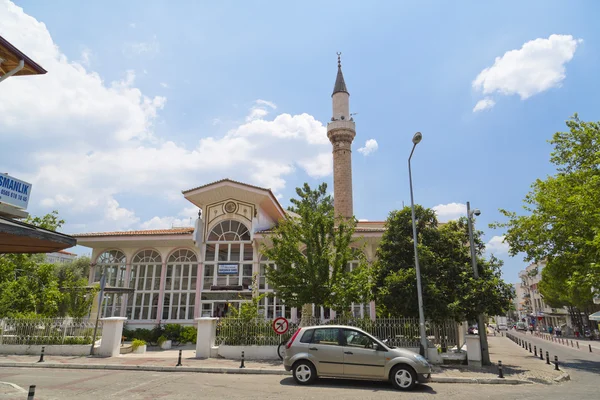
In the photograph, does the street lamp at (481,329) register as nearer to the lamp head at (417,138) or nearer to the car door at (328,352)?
the lamp head at (417,138)

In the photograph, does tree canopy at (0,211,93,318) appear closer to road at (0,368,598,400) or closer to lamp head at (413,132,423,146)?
road at (0,368,598,400)

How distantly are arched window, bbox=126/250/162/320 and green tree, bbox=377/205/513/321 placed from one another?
14.3 meters

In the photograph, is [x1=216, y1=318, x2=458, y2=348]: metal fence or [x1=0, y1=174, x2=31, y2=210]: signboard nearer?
[x1=0, y1=174, x2=31, y2=210]: signboard

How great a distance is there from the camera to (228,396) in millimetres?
8164

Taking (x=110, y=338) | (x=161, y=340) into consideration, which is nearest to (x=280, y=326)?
(x=110, y=338)

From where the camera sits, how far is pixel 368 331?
46.8ft

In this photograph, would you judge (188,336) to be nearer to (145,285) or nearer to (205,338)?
(145,285)

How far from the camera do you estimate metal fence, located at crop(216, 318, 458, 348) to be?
46.5 feet

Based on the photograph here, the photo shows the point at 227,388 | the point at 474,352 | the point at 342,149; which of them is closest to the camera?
the point at 227,388

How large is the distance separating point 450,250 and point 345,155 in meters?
19.1

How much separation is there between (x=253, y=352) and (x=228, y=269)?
28.1ft

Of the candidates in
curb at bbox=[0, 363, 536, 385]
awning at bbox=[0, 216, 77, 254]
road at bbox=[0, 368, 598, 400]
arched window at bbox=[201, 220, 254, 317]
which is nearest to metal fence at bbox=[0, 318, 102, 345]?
curb at bbox=[0, 363, 536, 385]

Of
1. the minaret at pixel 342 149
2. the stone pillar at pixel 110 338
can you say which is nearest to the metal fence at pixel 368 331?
the stone pillar at pixel 110 338

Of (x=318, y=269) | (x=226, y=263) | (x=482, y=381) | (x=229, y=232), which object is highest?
(x=229, y=232)
